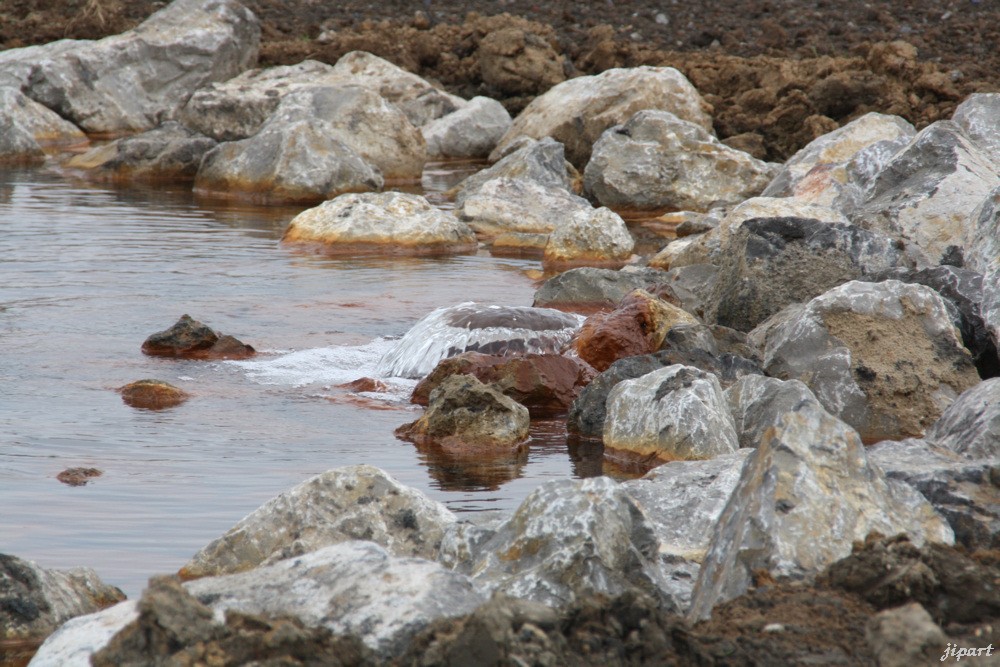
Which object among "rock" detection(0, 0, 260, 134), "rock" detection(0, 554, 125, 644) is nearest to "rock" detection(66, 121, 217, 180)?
"rock" detection(0, 0, 260, 134)

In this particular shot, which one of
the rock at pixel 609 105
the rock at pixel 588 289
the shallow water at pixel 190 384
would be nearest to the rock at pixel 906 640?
the shallow water at pixel 190 384

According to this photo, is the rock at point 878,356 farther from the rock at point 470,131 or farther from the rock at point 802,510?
the rock at point 470,131

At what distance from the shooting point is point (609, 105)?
17.4m

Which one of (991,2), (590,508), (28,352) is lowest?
(28,352)

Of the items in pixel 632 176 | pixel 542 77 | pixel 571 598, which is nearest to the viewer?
pixel 571 598

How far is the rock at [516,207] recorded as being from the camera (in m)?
13.9

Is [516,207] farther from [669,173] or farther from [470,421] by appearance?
[470,421]

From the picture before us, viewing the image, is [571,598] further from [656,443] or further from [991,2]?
[991,2]

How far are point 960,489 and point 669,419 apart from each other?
6.36ft

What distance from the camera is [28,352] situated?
817 cm

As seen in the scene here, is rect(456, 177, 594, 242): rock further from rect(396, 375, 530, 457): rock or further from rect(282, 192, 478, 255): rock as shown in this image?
rect(396, 375, 530, 457): rock

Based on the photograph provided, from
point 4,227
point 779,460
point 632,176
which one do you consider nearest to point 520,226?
point 632,176

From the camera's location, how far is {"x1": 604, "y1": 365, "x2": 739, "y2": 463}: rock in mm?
5961

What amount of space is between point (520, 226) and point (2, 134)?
906cm
